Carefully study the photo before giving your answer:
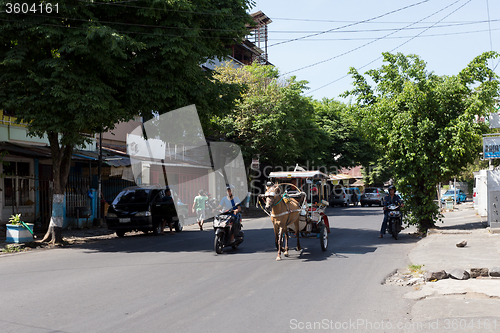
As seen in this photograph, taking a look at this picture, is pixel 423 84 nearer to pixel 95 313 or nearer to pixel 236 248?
pixel 236 248

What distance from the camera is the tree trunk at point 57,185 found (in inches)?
573

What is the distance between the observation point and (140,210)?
1686 centimetres

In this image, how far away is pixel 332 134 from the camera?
140 ft

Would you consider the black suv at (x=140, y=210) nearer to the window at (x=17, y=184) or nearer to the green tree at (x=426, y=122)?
the window at (x=17, y=184)

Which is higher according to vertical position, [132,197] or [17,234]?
[132,197]

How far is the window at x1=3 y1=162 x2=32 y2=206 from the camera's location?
18.3m

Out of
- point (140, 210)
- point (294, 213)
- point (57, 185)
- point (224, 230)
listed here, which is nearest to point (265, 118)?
point (140, 210)

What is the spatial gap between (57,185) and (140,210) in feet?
10.4

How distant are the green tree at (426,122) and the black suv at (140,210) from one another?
8727mm

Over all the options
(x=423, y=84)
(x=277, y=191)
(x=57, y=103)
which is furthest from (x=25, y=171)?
(x=423, y=84)

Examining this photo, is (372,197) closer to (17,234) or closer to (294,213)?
(294,213)

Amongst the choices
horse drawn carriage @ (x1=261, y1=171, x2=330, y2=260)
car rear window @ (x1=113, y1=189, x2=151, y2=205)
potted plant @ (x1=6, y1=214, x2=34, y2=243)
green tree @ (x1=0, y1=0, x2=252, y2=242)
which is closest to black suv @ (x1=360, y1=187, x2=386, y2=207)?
car rear window @ (x1=113, y1=189, x2=151, y2=205)

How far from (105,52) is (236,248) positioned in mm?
6737

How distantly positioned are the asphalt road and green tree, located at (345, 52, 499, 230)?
12.4ft
